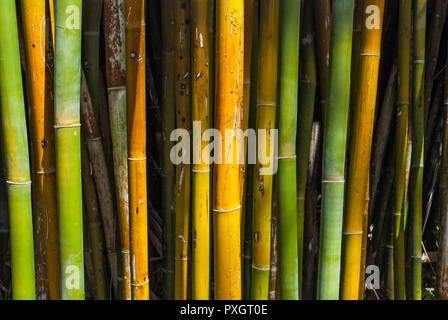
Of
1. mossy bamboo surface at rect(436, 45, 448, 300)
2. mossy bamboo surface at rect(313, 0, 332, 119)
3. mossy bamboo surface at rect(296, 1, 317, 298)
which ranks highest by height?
mossy bamboo surface at rect(313, 0, 332, 119)

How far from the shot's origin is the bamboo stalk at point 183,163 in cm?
82

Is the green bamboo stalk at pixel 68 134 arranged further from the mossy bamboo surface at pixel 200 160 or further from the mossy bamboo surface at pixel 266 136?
the mossy bamboo surface at pixel 266 136

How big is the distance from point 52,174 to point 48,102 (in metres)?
0.14

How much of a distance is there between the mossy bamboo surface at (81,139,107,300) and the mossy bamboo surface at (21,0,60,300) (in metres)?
0.11

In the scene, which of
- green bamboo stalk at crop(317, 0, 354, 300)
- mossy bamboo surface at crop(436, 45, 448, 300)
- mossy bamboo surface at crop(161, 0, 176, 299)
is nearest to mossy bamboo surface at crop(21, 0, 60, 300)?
mossy bamboo surface at crop(161, 0, 176, 299)

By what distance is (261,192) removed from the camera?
81cm

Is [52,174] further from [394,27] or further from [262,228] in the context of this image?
[394,27]

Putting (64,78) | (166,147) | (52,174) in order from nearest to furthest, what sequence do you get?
(64,78)
(52,174)
(166,147)

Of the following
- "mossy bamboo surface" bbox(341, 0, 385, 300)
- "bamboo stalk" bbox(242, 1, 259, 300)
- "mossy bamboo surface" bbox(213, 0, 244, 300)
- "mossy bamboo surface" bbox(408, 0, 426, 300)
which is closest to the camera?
"mossy bamboo surface" bbox(213, 0, 244, 300)

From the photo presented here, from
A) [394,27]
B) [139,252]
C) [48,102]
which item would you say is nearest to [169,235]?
[139,252]

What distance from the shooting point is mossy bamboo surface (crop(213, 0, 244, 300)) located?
660 mm

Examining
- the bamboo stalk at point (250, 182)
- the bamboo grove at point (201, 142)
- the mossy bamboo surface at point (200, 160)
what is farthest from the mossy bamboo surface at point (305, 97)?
the mossy bamboo surface at point (200, 160)

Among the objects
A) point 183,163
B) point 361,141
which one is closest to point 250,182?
point 183,163

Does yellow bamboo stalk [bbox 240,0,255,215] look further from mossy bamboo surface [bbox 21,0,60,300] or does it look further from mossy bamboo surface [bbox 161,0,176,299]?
mossy bamboo surface [bbox 21,0,60,300]
